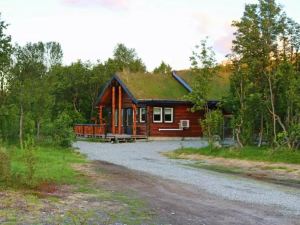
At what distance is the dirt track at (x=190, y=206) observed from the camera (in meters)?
9.49

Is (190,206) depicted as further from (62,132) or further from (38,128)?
(38,128)

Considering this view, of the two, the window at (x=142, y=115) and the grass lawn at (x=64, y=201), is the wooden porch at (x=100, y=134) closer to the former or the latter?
the window at (x=142, y=115)

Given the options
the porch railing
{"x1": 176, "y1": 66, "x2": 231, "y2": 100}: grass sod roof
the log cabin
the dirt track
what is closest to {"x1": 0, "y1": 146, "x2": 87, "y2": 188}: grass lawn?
the dirt track

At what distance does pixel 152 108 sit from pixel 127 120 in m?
4.12

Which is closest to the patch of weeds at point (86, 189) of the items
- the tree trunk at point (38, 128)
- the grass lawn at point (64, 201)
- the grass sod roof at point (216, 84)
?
the grass lawn at point (64, 201)

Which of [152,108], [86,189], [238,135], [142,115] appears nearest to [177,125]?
[152,108]

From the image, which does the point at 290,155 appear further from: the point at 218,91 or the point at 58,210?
the point at 218,91

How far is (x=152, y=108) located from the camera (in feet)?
131

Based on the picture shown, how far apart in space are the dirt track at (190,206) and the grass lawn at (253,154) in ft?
25.2

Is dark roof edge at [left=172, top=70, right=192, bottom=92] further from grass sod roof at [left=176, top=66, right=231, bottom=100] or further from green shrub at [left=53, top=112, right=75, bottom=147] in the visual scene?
green shrub at [left=53, top=112, right=75, bottom=147]

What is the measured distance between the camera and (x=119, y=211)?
10.1 meters

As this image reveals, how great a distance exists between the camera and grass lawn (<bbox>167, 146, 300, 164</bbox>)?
69.7 ft

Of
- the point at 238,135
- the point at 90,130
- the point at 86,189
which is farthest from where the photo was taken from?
the point at 90,130

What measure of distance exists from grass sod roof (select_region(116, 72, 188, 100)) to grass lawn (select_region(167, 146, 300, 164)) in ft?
44.0
